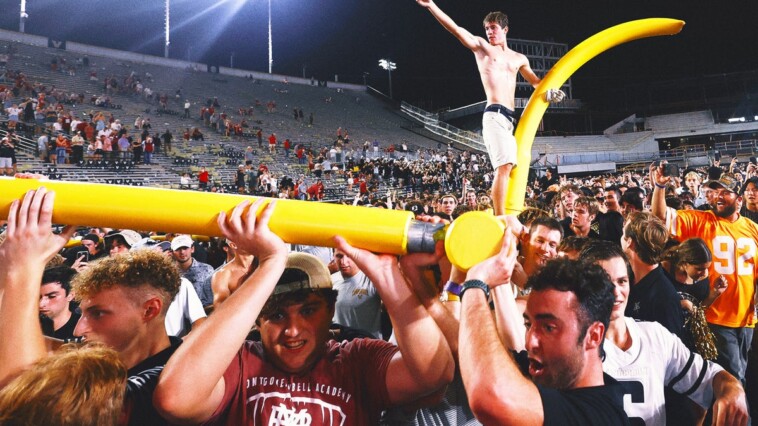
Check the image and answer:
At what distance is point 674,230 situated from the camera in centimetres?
457

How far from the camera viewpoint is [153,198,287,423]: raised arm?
46.5 inches

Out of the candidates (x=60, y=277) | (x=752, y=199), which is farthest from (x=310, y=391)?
(x=752, y=199)

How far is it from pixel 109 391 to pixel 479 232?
1.10 m

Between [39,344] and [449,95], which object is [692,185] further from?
[449,95]

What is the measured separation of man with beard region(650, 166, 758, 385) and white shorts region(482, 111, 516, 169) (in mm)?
1641

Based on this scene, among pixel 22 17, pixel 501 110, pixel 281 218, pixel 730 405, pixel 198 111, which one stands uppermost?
pixel 22 17

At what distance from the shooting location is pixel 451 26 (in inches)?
152

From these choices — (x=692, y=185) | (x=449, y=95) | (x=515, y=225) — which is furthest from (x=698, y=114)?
(x=515, y=225)

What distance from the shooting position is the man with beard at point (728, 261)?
409 cm

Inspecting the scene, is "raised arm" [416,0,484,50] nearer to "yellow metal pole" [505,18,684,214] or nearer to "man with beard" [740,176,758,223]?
"yellow metal pole" [505,18,684,214]

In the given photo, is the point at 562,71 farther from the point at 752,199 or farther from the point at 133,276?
the point at 752,199

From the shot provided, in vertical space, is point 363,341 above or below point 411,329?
below

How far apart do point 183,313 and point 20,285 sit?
2.44 m

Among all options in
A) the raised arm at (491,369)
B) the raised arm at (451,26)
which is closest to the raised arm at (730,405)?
the raised arm at (491,369)
